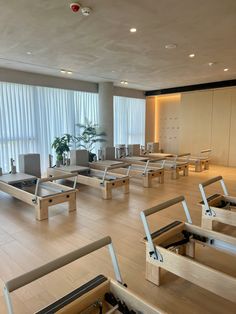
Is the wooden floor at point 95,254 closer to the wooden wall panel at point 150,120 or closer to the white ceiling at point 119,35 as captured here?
the white ceiling at point 119,35

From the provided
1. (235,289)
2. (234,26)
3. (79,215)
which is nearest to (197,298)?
(235,289)

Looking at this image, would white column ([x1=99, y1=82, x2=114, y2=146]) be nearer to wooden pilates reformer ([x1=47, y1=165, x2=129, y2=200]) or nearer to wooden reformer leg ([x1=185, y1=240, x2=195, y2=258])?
wooden pilates reformer ([x1=47, y1=165, x2=129, y2=200])

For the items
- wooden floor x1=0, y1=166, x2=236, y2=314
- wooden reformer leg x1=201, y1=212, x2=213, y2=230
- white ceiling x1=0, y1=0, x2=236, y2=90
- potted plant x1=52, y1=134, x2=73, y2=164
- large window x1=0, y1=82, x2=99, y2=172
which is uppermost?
white ceiling x1=0, y1=0, x2=236, y2=90

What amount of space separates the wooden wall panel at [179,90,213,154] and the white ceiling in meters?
2.59

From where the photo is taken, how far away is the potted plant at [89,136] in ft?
24.4

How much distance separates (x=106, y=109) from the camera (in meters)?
7.84

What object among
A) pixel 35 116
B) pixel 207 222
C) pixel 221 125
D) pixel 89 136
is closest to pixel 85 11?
pixel 207 222

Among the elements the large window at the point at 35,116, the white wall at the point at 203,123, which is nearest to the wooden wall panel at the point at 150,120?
the white wall at the point at 203,123

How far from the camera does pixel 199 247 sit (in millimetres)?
2631

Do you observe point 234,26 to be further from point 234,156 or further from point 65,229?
point 234,156

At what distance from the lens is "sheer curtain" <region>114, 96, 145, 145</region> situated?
9055mm

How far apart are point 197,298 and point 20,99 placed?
6072 millimetres

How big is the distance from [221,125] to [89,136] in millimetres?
4459

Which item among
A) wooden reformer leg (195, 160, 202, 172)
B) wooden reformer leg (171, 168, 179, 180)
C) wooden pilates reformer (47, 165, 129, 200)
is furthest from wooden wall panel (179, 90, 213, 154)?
wooden pilates reformer (47, 165, 129, 200)
